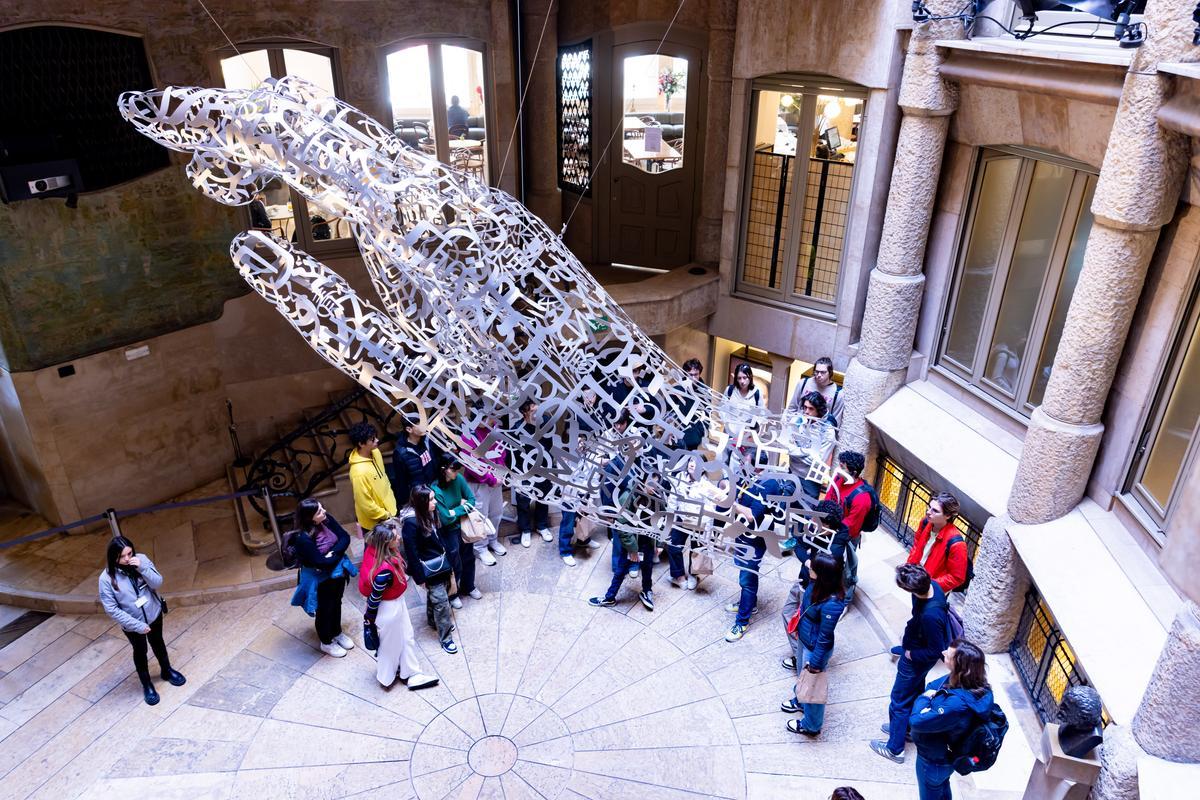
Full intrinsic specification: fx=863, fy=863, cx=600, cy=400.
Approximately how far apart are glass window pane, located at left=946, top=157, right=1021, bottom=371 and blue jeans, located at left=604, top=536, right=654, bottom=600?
124 inches

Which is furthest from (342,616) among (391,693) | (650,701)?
(650,701)

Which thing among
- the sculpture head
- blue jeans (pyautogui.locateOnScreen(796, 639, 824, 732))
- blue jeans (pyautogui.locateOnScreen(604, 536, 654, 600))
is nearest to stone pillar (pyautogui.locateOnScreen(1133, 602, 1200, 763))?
the sculpture head

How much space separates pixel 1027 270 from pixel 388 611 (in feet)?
17.5

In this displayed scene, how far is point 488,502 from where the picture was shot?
7.47 meters

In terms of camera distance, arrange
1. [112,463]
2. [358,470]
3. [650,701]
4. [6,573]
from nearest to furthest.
A: [650,701] → [358,470] → [6,573] → [112,463]

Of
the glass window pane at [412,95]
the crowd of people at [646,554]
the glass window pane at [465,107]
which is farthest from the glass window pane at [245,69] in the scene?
the crowd of people at [646,554]

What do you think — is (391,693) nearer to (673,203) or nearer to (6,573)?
(6,573)

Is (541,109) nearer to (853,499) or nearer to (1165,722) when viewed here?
(853,499)

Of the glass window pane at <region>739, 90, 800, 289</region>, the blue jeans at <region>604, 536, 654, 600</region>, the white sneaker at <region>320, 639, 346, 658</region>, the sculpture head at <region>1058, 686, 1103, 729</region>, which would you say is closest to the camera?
the sculpture head at <region>1058, 686, 1103, 729</region>

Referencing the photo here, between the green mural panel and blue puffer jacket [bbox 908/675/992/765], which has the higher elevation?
the green mural panel

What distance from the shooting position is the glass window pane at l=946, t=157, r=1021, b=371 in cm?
673

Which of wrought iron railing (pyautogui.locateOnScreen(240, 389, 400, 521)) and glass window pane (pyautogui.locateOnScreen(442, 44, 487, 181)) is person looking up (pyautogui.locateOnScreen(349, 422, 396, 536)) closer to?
wrought iron railing (pyautogui.locateOnScreen(240, 389, 400, 521))

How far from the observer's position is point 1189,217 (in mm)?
4945

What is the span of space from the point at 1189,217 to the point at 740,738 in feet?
13.7
